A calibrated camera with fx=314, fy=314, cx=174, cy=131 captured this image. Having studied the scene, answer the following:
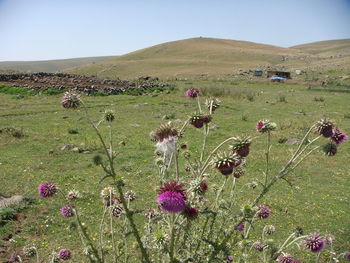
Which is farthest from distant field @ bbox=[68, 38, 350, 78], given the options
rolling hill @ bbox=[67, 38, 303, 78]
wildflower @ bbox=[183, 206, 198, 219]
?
wildflower @ bbox=[183, 206, 198, 219]

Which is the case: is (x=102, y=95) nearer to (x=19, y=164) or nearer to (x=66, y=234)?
(x=19, y=164)

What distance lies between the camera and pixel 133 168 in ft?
36.3

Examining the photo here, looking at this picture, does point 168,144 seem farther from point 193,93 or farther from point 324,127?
point 324,127

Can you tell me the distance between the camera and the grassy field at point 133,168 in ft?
24.0

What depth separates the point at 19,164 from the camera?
10.9 meters

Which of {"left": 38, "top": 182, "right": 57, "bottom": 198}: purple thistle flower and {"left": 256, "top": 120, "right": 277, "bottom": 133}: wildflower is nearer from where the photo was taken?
{"left": 256, "top": 120, "right": 277, "bottom": 133}: wildflower

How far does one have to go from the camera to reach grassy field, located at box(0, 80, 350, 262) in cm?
731

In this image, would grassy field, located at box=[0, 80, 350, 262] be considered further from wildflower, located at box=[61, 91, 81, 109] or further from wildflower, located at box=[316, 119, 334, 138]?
wildflower, located at box=[316, 119, 334, 138]

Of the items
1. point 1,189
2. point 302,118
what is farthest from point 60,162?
point 302,118

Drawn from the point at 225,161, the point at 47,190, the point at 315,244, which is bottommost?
the point at 315,244

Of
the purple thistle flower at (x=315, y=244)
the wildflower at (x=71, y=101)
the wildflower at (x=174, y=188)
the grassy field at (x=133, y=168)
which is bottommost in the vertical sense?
the grassy field at (x=133, y=168)

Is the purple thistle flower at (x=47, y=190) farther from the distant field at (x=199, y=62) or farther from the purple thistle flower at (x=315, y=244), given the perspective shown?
the distant field at (x=199, y=62)

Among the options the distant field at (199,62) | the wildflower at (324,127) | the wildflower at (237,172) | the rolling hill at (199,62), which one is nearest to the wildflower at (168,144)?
the wildflower at (237,172)

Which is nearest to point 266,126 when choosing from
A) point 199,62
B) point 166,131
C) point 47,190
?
point 166,131
